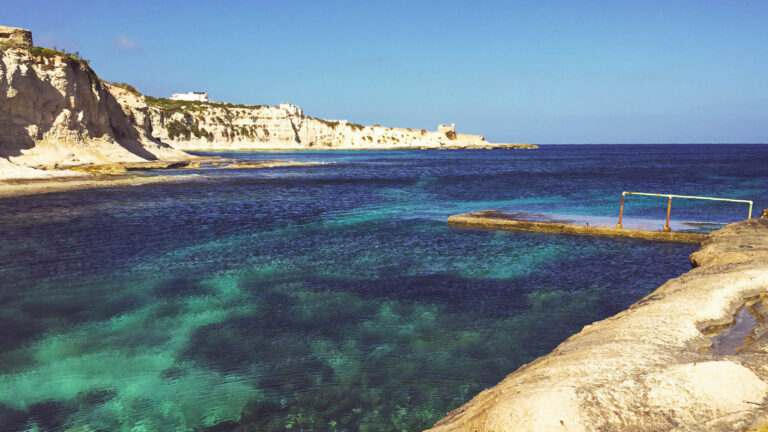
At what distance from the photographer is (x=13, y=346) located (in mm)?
9750

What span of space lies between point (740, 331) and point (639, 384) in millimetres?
3149

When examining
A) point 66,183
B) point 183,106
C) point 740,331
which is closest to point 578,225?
point 740,331

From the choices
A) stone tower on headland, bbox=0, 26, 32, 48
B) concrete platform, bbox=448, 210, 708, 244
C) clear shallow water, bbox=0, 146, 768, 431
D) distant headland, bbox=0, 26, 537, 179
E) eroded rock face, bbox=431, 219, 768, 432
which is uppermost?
stone tower on headland, bbox=0, 26, 32, 48

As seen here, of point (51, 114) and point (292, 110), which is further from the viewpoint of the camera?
point (292, 110)

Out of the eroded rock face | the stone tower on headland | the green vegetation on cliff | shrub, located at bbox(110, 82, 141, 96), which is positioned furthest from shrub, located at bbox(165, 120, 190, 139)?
the eroded rock face

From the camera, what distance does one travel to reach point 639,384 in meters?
5.18

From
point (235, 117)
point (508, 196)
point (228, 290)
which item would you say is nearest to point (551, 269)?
point (228, 290)

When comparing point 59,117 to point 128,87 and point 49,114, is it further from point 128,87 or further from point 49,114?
point 128,87

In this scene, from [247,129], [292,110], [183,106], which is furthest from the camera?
[292,110]

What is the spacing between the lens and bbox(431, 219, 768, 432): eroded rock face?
4613 millimetres

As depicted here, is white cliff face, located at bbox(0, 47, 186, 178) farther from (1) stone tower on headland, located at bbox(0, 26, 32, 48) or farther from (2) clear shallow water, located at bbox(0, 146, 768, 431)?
(2) clear shallow water, located at bbox(0, 146, 768, 431)

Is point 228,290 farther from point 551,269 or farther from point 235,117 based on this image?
point 235,117

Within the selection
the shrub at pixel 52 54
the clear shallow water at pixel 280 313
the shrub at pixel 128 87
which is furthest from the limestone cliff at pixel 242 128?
the clear shallow water at pixel 280 313

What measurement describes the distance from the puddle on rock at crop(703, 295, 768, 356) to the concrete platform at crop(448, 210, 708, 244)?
39.6 ft
